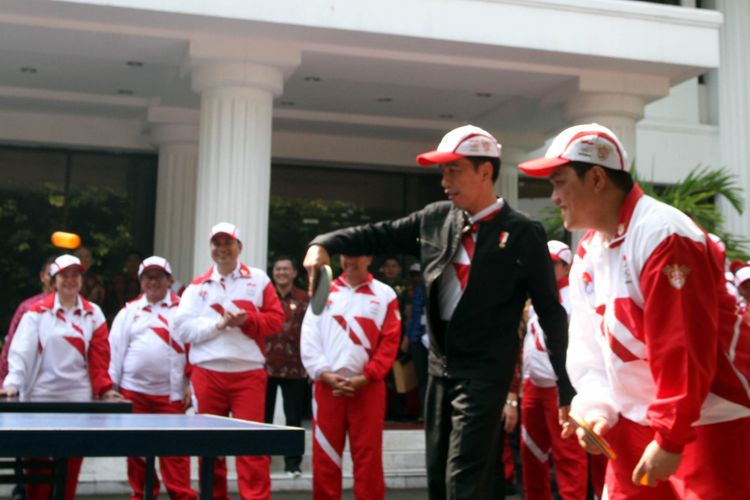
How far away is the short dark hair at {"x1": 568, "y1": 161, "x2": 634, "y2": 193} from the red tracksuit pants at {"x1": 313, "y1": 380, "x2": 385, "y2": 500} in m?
4.29

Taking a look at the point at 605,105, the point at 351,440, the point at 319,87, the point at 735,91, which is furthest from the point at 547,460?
the point at 735,91

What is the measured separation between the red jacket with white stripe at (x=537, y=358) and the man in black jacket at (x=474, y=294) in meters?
3.08

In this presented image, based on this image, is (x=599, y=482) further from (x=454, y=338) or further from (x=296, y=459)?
(x=296, y=459)

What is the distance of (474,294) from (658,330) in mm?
1648

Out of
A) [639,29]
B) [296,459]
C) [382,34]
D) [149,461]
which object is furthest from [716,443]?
[639,29]

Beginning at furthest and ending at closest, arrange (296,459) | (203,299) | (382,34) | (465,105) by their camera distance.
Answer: (465,105) → (382,34) → (296,459) → (203,299)

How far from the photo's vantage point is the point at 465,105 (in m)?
15.5

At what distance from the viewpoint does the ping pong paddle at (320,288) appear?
4.45 m

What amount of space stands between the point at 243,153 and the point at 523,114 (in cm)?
512

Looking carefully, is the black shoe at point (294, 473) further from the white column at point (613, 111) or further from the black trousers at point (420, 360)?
the white column at point (613, 111)

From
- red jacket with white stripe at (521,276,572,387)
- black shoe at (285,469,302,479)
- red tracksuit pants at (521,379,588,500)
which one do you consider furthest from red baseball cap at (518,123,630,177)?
black shoe at (285,469,302,479)

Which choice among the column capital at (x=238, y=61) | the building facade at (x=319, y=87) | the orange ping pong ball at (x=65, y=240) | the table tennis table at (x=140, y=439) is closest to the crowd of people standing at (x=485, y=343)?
the table tennis table at (x=140, y=439)

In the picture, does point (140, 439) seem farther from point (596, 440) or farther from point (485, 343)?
point (485, 343)

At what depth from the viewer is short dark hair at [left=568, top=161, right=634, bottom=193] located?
3740 millimetres
